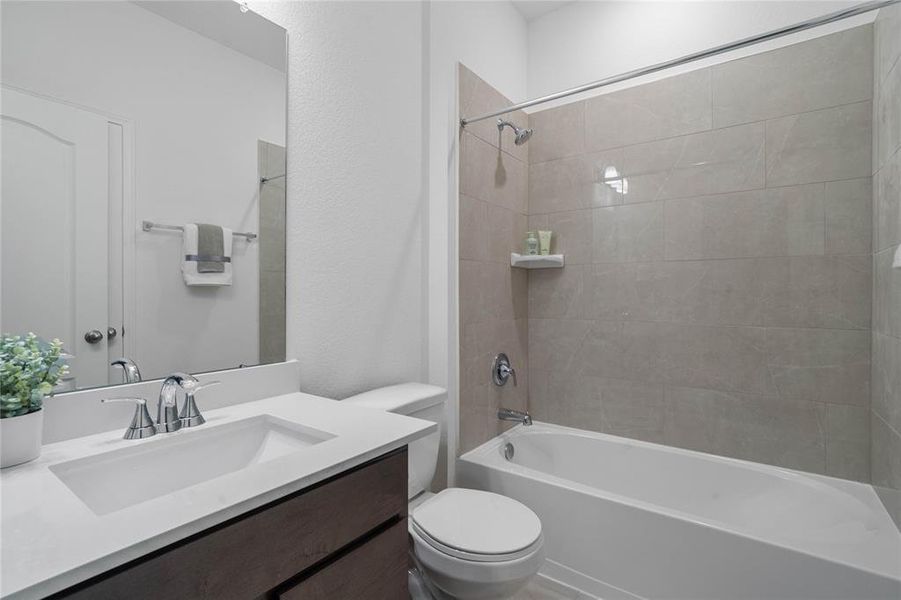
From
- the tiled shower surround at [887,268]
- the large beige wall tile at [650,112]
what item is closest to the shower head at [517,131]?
the large beige wall tile at [650,112]

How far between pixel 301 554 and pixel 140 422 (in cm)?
51

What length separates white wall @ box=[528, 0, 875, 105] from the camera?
2.03m

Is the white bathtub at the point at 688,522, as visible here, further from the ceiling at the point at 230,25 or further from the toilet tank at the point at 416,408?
the ceiling at the point at 230,25

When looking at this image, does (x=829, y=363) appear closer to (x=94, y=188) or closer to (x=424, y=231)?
(x=424, y=231)

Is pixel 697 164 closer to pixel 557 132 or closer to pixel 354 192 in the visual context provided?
pixel 557 132

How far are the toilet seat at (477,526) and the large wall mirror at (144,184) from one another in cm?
72

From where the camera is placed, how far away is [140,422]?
1.00m

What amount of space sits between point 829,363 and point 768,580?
0.96 m

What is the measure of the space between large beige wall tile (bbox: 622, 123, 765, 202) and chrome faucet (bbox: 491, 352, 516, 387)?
1040mm

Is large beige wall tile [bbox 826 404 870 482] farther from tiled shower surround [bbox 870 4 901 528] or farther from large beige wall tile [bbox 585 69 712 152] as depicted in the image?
large beige wall tile [bbox 585 69 712 152]

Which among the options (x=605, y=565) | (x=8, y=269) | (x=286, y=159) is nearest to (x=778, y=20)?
A: (x=286, y=159)

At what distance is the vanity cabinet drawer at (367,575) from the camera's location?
80cm

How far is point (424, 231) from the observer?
198cm

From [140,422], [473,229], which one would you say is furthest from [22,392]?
[473,229]
